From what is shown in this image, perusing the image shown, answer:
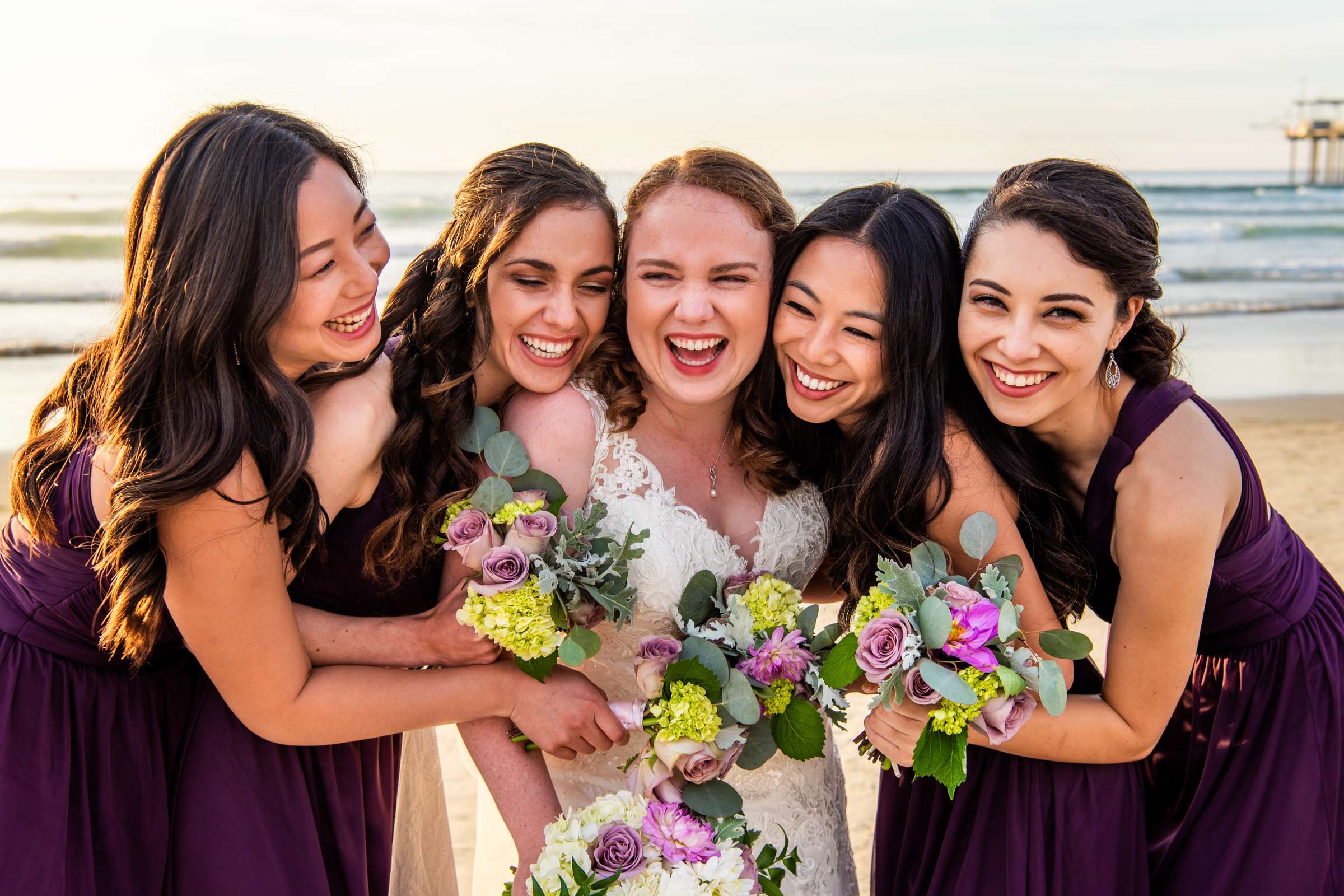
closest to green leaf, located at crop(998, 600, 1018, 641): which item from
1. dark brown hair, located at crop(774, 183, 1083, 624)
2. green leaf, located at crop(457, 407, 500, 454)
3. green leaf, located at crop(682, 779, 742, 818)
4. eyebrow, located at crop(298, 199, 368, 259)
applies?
dark brown hair, located at crop(774, 183, 1083, 624)

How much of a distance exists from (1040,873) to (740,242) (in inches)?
85.4

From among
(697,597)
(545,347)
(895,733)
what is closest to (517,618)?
(697,597)

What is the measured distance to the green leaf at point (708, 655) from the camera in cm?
302

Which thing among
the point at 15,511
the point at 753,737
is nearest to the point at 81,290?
the point at 15,511

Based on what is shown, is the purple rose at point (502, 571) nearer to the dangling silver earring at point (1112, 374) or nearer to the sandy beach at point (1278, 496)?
the dangling silver earring at point (1112, 374)

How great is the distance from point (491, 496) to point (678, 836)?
104 centimetres

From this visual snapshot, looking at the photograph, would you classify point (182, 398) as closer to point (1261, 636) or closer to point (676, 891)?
point (676, 891)

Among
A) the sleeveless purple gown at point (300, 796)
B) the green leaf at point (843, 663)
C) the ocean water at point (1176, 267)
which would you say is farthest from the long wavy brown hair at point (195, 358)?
the ocean water at point (1176, 267)

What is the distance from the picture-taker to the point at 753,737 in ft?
10.2

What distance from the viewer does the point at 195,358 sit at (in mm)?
2803

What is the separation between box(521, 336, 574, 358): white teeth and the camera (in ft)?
11.6

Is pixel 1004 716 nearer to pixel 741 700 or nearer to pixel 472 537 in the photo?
pixel 741 700

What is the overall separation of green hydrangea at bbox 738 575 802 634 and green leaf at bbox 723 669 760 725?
157 mm

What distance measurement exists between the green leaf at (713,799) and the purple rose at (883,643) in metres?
0.52
